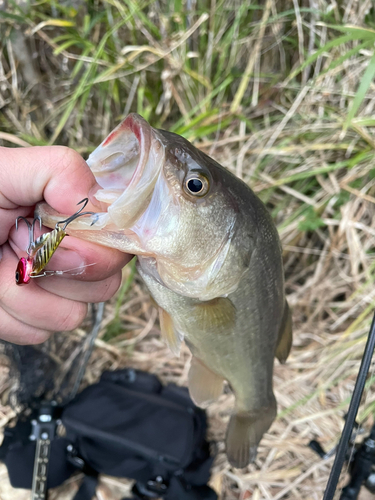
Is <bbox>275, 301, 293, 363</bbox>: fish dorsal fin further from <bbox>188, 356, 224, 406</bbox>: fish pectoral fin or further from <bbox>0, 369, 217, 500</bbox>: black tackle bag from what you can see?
<bbox>0, 369, 217, 500</bbox>: black tackle bag

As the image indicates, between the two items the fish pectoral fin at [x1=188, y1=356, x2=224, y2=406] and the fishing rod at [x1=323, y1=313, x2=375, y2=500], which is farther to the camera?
the fish pectoral fin at [x1=188, y1=356, x2=224, y2=406]

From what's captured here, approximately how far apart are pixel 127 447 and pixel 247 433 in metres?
0.53

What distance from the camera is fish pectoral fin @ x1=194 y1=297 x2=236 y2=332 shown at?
0.90m

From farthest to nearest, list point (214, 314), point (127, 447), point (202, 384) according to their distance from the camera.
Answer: point (127, 447)
point (202, 384)
point (214, 314)

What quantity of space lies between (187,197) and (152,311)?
1329mm

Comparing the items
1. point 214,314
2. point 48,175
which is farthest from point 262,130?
point 48,175

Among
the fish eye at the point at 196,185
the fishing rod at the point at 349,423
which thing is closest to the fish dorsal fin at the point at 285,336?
the fishing rod at the point at 349,423

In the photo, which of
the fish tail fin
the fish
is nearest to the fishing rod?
the fish

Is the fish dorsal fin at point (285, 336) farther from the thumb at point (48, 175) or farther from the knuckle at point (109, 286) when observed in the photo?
the thumb at point (48, 175)

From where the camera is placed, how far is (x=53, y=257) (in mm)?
742

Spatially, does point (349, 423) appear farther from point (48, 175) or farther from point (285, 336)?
point (48, 175)

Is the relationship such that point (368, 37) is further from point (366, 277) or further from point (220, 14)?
point (366, 277)

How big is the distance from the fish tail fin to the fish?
141 millimetres

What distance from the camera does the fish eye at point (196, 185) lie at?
742 millimetres
